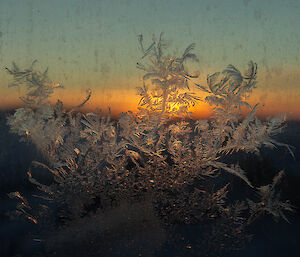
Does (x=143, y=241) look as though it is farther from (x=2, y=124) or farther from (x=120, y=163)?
(x=2, y=124)

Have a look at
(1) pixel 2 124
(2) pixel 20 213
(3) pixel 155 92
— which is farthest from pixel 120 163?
(1) pixel 2 124

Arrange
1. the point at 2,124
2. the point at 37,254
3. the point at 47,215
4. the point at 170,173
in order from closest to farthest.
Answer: the point at 37,254, the point at 47,215, the point at 170,173, the point at 2,124

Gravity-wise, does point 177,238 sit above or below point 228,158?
below

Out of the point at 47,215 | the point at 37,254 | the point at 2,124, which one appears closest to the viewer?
the point at 37,254

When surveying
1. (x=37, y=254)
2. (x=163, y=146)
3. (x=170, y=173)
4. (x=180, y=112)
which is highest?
(x=180, y=112)

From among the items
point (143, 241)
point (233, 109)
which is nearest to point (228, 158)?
point (233, 109)

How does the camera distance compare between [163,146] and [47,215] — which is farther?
[163,146]
